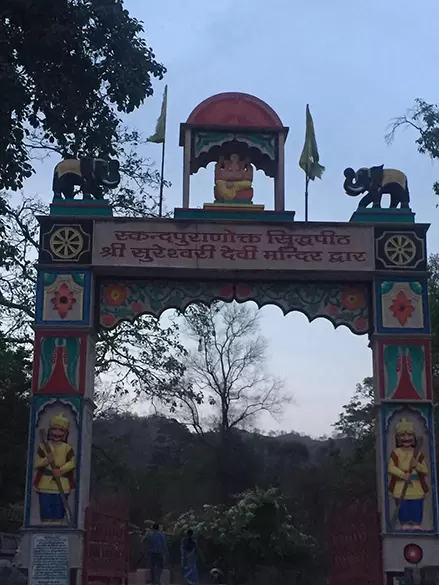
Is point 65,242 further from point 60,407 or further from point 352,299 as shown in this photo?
point 352,299

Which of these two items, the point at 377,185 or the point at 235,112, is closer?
the point at 377,185

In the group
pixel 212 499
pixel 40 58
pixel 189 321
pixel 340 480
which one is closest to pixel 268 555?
pixel 189 321

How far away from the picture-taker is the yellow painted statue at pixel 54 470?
26.6ft

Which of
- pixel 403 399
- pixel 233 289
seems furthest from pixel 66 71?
pixel 403 399

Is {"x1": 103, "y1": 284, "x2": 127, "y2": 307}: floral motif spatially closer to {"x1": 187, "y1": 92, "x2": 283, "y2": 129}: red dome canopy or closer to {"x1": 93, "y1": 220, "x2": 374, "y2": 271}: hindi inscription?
{"x1": 93, "y1": 220, "x2": 374, "y2": 271}: hindi inscription

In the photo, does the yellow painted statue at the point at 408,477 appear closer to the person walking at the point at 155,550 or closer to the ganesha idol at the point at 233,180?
the ganesha idol at the point at 233,180

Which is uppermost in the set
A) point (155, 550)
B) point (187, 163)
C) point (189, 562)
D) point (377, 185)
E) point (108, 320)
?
point (187, 163)

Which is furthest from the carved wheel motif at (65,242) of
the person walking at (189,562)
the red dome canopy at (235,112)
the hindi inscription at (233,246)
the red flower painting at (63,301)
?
the person walking at (189,562)

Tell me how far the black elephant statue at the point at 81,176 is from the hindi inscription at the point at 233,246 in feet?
1.69

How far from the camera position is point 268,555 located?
57.7ft

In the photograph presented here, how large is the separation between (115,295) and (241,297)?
1.36 meters

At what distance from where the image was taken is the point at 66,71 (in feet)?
31.7

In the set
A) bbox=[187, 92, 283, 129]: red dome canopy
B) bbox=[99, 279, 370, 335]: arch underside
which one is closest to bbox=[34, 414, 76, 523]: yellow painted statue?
bbox=[99, 279, 370, 335]: arch underside

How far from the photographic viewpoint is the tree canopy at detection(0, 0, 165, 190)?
912 centimetres
